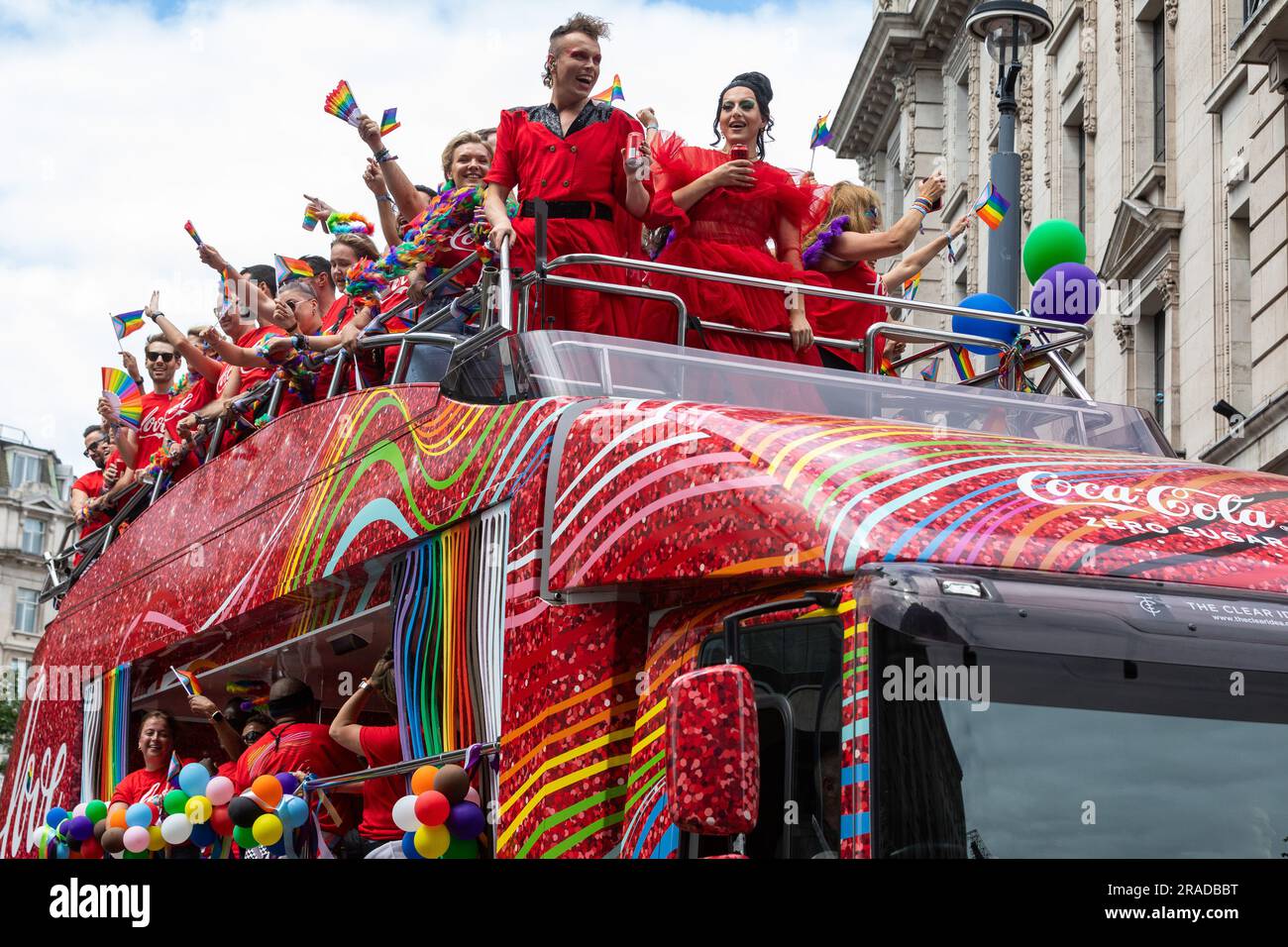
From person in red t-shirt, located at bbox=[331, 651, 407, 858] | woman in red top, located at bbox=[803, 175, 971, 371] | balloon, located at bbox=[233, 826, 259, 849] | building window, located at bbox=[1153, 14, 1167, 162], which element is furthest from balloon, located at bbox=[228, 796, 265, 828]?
building window, located at bbox=[1153, 14, 1167, 162]

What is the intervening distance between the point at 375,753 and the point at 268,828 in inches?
20.8

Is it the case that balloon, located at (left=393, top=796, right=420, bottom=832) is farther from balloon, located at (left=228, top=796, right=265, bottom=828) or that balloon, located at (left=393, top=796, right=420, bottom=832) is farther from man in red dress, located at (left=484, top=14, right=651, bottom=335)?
man in red dress, located at (left=484, top=14, right=651, bottom=335)

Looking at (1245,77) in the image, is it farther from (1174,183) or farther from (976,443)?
(976,443)

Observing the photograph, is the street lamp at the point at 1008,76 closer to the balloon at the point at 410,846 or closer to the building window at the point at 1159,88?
the balloon at the point at 410,846

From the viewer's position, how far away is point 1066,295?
9.58 m

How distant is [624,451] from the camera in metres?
5.42

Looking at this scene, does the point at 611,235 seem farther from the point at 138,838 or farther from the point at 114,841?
the point at 114,841

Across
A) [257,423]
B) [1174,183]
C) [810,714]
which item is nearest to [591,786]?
[810,714]

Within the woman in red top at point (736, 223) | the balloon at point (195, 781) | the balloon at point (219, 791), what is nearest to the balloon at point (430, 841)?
the balloon at point (219, 791)

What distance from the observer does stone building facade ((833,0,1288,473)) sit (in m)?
19.8

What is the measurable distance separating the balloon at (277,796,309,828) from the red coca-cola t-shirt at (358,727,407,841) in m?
0.27

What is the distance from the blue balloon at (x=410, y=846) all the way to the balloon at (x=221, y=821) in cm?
152

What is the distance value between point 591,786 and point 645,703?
0.28 meters

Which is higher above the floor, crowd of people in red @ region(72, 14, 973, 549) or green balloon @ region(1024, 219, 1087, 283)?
green balloon @ region(1024, 219, 1087, 283)
